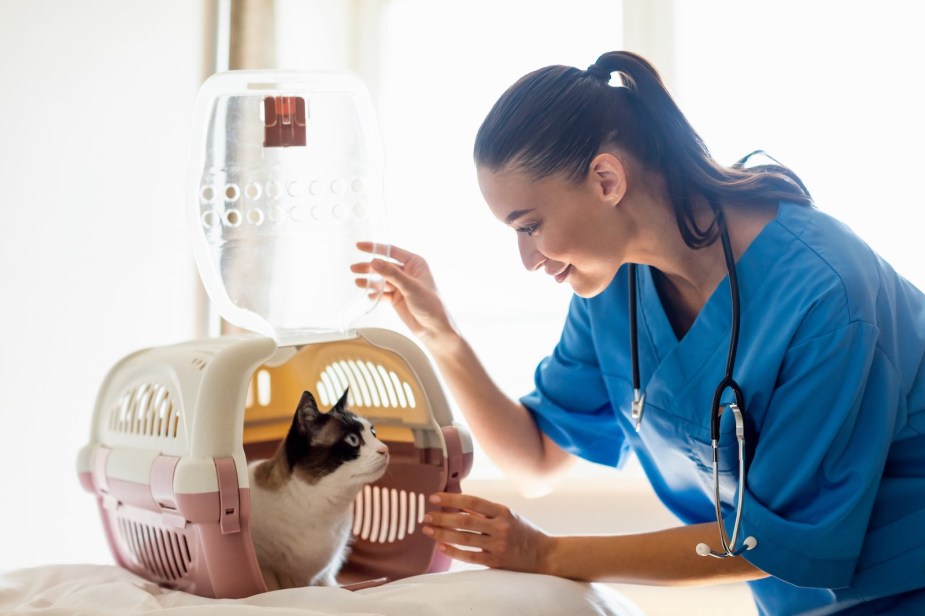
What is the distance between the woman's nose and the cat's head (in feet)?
0.94

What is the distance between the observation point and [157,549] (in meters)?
0.98

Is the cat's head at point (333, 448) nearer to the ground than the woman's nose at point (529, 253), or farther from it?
nearer to the ground

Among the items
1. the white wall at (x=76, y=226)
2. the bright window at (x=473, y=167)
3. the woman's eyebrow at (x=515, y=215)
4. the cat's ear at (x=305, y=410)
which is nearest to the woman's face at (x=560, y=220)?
the woman's eyebrow at (x=515, y=215)

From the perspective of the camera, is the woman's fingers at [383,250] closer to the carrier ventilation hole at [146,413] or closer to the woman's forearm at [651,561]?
the carrier ventilation hole at [146,413]

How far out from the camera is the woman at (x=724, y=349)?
90 cm

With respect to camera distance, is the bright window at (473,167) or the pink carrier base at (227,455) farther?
the bright window at (473,167)

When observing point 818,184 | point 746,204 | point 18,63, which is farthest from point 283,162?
point 818,184

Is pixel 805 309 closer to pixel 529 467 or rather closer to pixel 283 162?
pixel 529 467

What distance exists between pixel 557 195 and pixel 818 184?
1.21 m

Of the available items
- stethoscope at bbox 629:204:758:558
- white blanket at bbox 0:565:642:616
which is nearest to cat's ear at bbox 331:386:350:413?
white blanket at bbox 0:565:642:616

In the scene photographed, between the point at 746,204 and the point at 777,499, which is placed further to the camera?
the point at 746,204

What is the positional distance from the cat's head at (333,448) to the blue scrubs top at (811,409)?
1.16 ft

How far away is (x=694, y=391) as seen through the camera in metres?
1.03

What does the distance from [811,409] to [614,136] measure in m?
0.37
